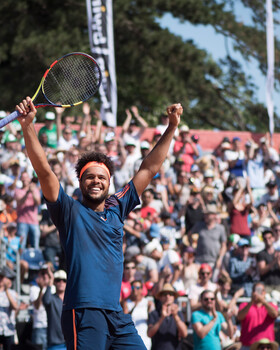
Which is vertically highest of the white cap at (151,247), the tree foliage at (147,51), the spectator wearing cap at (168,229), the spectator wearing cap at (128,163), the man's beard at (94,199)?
the tree foliage at (147,51)

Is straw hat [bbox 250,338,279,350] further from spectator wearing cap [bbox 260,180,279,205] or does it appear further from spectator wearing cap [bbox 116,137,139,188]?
spectator wearing cap [bbox 260,180,279,205]

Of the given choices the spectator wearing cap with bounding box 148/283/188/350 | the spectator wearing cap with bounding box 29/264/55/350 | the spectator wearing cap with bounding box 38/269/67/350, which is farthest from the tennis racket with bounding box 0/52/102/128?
the spectator wearing cap with bounding box 29/264/55/350

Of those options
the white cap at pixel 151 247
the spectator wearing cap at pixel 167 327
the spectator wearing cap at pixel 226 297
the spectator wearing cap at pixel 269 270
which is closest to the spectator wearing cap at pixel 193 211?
the white cap at pixel 151 247

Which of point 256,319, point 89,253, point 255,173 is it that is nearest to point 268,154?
point 255,173

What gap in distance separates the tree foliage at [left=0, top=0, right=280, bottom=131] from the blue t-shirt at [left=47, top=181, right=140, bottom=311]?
55.1 ft

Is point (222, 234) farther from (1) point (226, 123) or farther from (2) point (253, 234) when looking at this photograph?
(1) point (226, 123)

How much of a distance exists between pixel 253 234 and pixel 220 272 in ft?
6.52

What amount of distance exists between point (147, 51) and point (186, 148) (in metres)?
9.24

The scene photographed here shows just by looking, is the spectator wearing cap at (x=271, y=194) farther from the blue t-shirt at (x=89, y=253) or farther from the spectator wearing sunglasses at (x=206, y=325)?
the blue t-shirt at (x=89, y=253)

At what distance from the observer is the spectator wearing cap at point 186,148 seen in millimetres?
15305

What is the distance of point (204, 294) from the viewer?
31.7 ft

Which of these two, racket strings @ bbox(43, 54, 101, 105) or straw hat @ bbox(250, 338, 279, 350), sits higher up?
racket strings @ bbox(43, 54, 101, 105)

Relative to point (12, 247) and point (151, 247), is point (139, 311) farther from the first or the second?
point (12, 247)

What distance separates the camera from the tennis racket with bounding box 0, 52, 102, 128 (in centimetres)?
Result: 599
